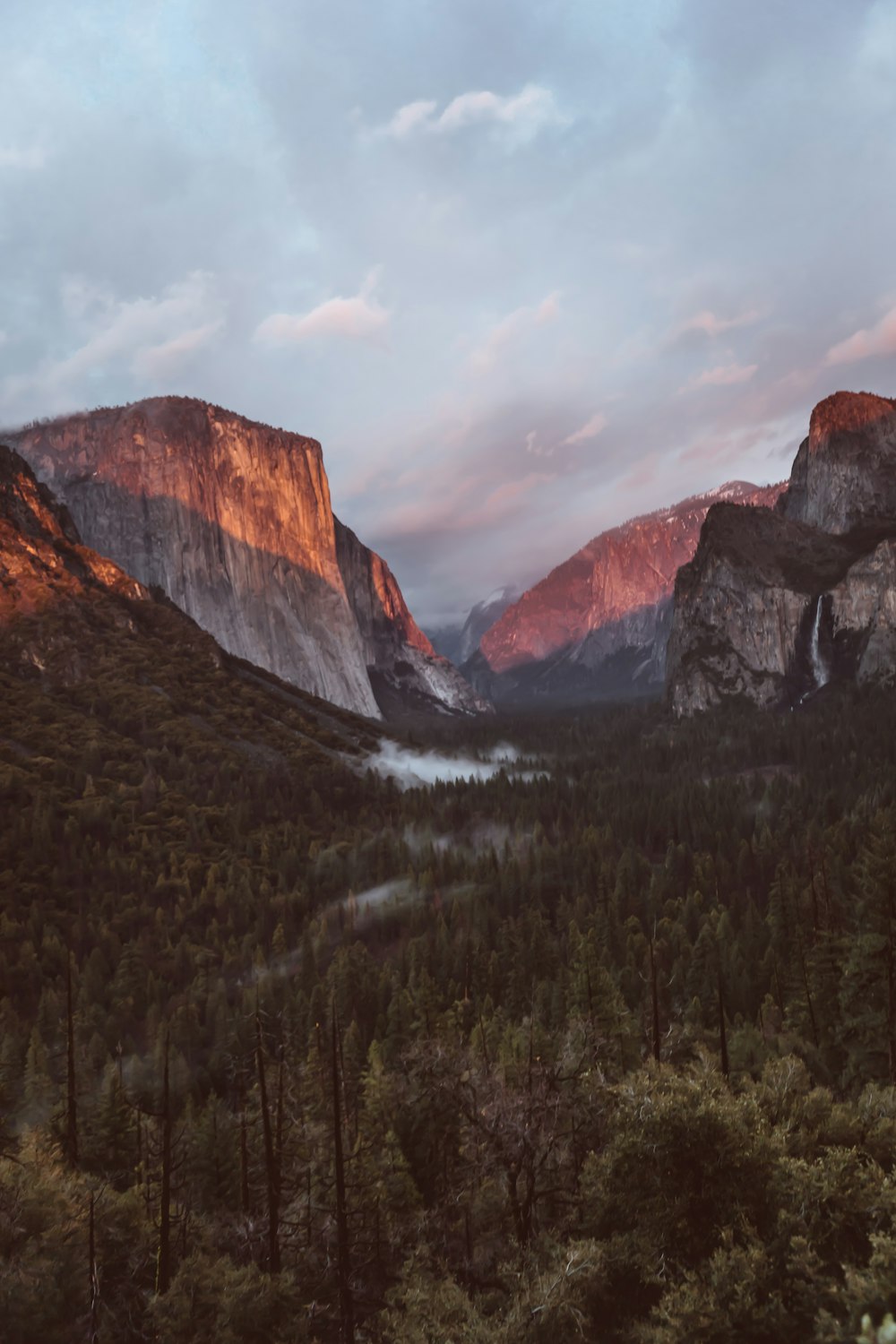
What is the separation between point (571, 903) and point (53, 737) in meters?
103

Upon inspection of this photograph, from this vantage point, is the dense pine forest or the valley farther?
the valley

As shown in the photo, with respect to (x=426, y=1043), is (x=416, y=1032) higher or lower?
lower

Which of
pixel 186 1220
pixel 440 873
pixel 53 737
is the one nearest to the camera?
pixel 186 1220

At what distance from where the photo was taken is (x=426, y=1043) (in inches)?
1783

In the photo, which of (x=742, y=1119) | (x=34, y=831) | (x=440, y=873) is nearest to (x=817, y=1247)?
(x=742, y=1119)

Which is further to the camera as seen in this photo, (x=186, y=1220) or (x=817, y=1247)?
(x=186, y=1220)

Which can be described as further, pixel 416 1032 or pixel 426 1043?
pixel 416 1032

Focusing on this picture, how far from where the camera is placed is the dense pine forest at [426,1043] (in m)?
22.4

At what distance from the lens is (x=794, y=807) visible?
13875 cm

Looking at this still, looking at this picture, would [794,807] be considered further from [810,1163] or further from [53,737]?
[53,737]

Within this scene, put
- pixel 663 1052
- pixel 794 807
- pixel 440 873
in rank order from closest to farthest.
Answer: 1. pixel 663 1052
2. pixel 440 873
3. pixel 794 807

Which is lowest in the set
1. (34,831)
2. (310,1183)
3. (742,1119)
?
(310,1183)

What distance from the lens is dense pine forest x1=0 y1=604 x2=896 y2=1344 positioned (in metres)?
22.4

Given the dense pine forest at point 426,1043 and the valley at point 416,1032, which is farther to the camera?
the valley at point 416,1032
